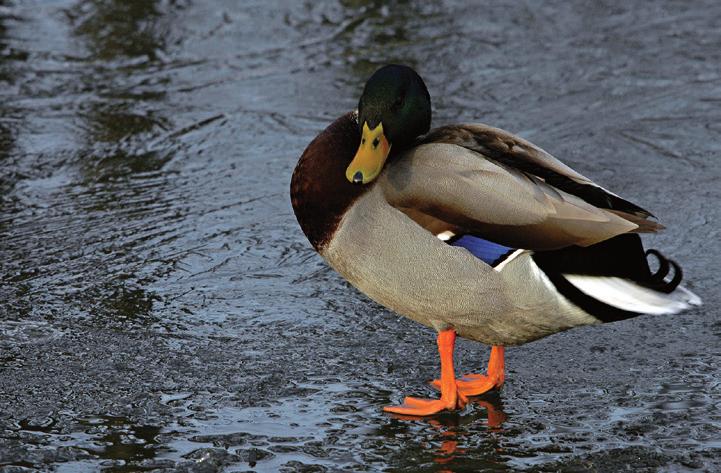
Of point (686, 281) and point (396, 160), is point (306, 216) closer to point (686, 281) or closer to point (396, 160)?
point (396, 160)

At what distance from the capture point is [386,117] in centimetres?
388

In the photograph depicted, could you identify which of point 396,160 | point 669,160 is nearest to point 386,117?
point 396,160

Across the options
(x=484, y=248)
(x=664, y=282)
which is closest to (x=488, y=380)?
(x=484, y=248)

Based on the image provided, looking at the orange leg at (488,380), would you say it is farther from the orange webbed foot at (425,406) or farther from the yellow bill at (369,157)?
the yellow bill at (369,157)

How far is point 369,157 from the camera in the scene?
12.5 feet

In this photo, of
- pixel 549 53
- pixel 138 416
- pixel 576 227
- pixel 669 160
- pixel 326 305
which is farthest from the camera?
pixel 549 53

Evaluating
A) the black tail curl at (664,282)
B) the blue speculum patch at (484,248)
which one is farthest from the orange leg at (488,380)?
the black tail curl at (664,282)

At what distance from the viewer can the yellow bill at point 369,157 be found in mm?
3764

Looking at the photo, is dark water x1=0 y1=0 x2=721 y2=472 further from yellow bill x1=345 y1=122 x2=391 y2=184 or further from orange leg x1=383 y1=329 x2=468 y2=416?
yellow bill x1=345 y1=122 x2=391 y2=184

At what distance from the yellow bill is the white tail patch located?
669mm

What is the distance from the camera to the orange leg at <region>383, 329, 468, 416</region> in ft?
12.7

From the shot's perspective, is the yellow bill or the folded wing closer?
the folded wing

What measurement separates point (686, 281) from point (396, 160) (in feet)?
4.86

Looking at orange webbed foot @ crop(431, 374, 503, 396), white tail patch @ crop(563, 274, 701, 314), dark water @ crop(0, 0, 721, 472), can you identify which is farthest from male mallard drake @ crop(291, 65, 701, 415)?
dark water @ crop(0, 0, 721, 472)
